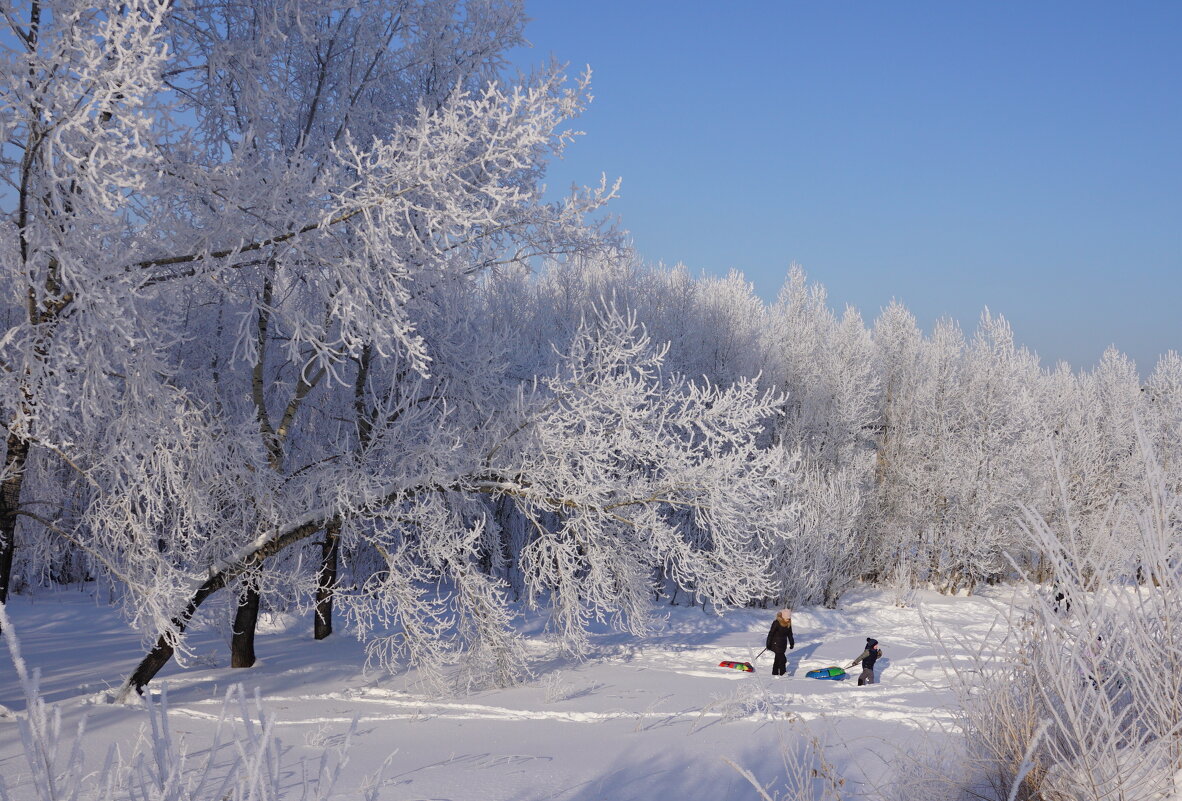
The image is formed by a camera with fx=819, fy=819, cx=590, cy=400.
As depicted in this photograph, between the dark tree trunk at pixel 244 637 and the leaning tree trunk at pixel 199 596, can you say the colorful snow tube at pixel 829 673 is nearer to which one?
the leaning tree trunk at pixel 199 596

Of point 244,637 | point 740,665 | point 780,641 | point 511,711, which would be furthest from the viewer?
point 740,665

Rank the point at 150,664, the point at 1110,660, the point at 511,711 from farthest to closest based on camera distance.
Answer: the point at 511,711, the point at 150,664, the point at 1110,660

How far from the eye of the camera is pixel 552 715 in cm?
717

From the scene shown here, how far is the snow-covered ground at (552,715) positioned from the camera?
4.90m

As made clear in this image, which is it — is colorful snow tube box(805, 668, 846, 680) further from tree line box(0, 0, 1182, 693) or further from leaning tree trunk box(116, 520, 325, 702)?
leaning tree trunk box(116, 520, 325, 702)

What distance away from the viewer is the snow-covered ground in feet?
16.1

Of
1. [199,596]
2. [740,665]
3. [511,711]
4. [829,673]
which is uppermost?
[199,596]

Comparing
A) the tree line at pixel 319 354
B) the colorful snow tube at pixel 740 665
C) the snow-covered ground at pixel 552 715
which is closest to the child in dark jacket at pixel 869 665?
the snow-covered ground at pixel 552 715

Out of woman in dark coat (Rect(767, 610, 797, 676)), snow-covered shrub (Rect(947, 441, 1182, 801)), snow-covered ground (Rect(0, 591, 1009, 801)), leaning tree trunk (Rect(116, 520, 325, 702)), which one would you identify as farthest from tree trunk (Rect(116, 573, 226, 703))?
woman in dark coat (Rect(767, 610, 797, 676))

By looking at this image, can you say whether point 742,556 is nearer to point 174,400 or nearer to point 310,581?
point 310,581

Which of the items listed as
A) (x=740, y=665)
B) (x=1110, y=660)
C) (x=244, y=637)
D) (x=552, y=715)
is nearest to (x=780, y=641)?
(x=740, y=665)

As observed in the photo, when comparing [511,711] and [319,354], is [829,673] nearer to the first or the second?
[511,711]

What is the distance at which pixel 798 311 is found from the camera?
23.9 m

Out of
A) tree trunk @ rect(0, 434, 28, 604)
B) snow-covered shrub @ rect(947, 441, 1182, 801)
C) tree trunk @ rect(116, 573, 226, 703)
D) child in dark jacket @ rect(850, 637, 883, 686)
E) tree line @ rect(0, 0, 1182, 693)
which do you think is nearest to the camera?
snow-covered shrub @ rect(947, 441, 1182, 801)
